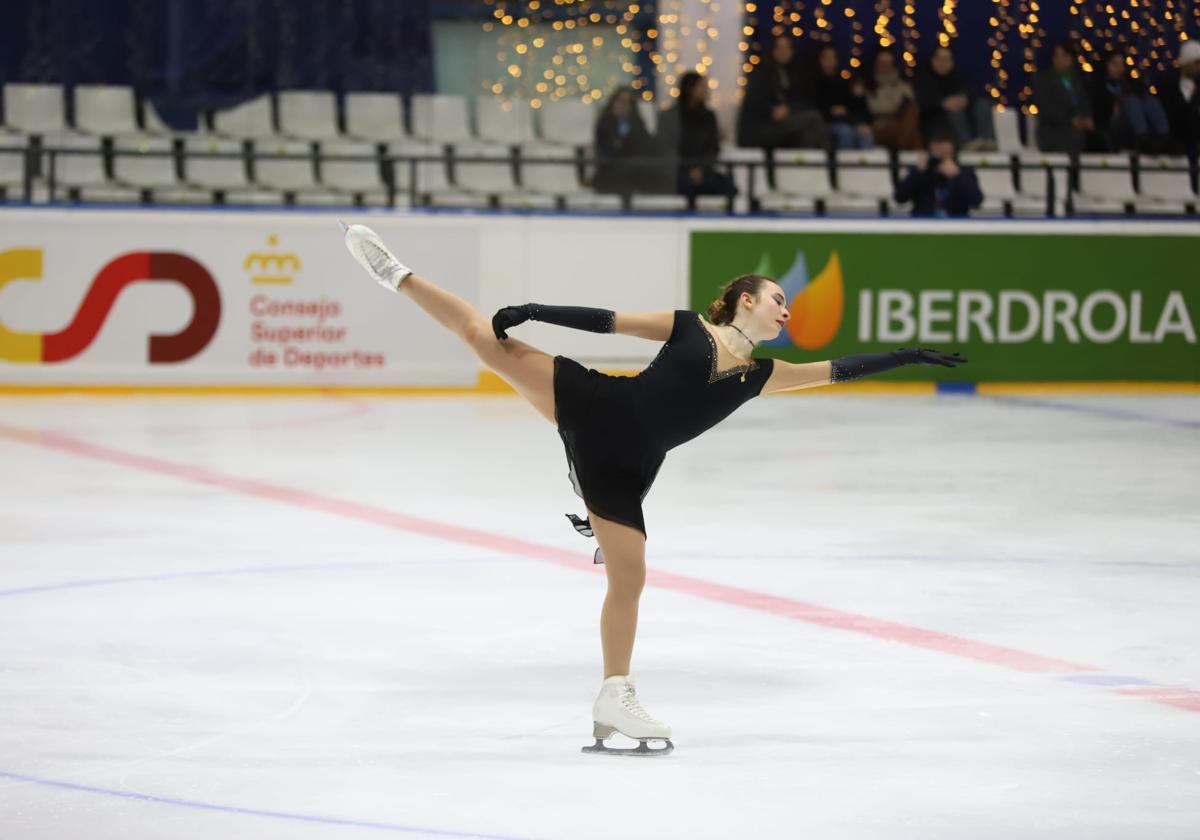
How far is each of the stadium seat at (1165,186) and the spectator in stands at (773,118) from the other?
260 cm

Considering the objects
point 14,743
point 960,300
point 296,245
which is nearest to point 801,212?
point 960,300

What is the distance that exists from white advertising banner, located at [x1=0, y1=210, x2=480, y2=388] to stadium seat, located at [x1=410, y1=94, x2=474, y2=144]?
65cm

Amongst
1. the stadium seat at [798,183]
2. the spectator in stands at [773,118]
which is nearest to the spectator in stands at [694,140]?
the stadium seat at [798,183]

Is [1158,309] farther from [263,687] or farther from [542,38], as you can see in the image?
[263,687]

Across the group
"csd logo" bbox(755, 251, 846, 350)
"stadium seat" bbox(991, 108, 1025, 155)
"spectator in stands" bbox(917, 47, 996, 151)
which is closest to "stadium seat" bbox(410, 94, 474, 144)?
"csd logo" bbox(755, 251, 846, 350)

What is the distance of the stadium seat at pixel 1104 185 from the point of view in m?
14.5

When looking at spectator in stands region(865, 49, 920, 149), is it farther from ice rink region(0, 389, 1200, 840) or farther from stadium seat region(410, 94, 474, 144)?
ice rink region(0, 389, 1200, 840)

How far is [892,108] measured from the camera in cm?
1512

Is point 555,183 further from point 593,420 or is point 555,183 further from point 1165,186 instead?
point 593,420

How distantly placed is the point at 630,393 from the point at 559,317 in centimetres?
27

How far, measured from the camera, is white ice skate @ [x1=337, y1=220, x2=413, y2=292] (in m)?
5.25

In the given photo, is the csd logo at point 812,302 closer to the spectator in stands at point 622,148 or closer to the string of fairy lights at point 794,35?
the spectator in stands at point 622,148

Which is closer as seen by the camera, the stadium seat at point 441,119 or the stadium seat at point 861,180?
the stadium seat at point 441,119

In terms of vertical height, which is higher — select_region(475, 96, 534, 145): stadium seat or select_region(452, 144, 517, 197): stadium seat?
select_region(475, 96, 534, 145): stadium seat
